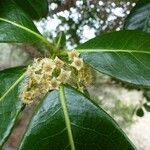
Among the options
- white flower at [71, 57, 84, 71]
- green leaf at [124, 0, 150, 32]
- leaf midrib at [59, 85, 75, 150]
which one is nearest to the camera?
leaf midrib at [59, 85, 75, 150]

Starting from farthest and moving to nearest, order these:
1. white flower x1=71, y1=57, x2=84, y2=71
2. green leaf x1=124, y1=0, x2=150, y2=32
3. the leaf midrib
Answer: green leaf x1=124, y1=0, x2=150, y2=32 < white flower x1=71, y1=57, x2=84, y2=71 < the leaf midrib

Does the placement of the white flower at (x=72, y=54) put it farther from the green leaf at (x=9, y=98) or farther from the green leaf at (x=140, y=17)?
the green leaf at (x=140, y=17)

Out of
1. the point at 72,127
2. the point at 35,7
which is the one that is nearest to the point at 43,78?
the point at 72,127

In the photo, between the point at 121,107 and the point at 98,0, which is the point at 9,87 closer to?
the point at 98,0

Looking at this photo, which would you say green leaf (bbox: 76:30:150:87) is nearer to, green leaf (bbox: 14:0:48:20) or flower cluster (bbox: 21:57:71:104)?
flower cluster (bbox: 21:57:71:104)

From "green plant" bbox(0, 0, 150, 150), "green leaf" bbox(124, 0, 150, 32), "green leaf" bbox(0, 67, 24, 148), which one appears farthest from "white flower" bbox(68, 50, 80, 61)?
"green leaf" bbox(124, 0, 150, 32)

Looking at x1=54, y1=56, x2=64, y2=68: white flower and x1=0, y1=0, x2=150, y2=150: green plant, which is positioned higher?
x1=54, y1=56, x2=64, y2=68: white flower

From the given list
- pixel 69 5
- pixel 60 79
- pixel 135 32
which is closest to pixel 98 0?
pixel 69 5

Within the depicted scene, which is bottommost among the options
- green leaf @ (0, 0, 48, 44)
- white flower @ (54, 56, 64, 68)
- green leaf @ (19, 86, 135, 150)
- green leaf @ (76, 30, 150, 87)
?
green leaf @ (19, 86, 135, 150)
